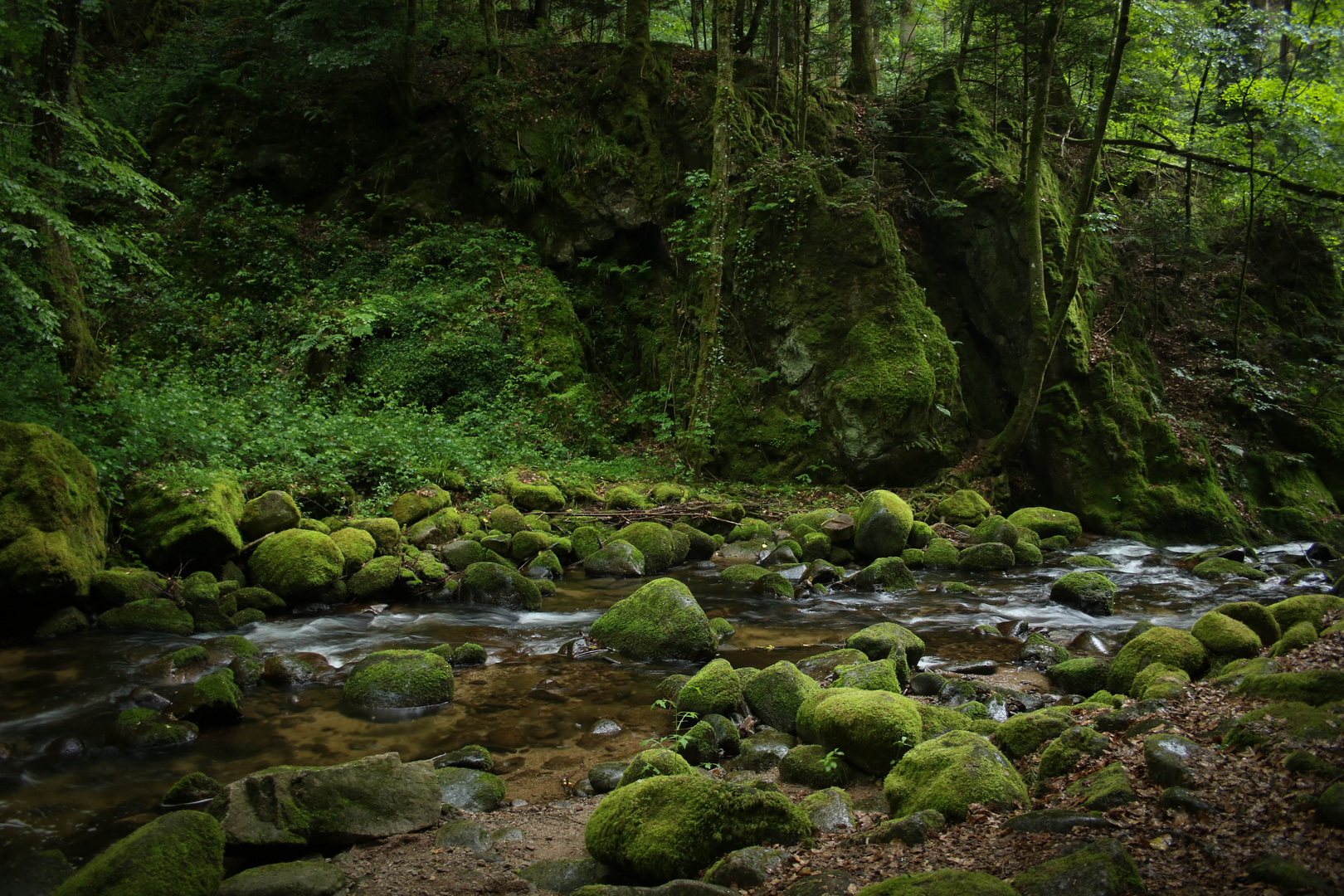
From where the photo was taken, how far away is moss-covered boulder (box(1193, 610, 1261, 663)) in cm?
559

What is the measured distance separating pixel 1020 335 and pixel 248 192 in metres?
17.7

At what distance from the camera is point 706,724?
17.5ft

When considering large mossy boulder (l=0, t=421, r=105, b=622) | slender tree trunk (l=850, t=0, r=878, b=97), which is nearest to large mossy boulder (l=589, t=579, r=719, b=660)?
large mossy boulder (l=0, t=421, r=105, b=622)

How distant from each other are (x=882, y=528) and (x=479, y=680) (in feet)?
22.0

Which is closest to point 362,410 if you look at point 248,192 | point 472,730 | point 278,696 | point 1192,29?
point 248,192

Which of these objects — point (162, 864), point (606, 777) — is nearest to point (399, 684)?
point (606, 777)

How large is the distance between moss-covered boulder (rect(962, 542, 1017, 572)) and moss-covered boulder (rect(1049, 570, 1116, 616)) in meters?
1.67

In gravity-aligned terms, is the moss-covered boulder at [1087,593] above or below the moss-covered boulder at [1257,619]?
below

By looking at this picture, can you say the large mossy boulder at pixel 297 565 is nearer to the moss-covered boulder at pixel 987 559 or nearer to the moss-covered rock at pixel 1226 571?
the moss-covered boulder at pixel 987 559

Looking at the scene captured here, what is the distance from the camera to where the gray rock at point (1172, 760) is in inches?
132

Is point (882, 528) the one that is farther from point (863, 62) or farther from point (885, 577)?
point (863, 62)

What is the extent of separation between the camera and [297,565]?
8.53 metres

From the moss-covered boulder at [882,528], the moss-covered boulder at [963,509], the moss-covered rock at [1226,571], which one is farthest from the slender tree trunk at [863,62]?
the moss-covered rock at [1226,571]

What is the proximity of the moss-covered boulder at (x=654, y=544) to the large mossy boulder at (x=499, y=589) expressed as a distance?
2189 mm
